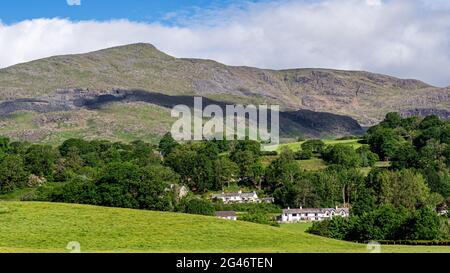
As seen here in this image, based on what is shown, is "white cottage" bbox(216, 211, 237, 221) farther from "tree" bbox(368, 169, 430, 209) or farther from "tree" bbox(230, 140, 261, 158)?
"tree" bbox(230, 140, 261, 158)

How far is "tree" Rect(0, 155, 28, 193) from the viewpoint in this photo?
136 meters

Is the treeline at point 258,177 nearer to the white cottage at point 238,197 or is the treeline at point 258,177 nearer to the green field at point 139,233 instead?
the white cottage at point 238,197

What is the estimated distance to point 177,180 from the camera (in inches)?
5856

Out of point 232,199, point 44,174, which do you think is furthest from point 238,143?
point 44,174

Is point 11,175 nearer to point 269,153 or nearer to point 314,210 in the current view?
point 314,210

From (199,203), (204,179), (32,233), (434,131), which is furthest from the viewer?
(434,131)

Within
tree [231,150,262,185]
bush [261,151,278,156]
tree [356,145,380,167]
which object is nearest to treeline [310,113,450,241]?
tree [356,145,380,167]

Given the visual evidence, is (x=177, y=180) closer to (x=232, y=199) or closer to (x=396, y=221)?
(x=232, y=199)

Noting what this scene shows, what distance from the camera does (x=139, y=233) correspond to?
53.3m

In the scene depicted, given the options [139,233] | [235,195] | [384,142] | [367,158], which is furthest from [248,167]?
[139,233]

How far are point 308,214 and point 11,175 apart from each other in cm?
7070

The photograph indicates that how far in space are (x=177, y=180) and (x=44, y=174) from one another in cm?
3493

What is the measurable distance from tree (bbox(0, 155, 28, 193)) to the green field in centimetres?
7375

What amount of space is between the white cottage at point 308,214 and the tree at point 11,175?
207 feet
